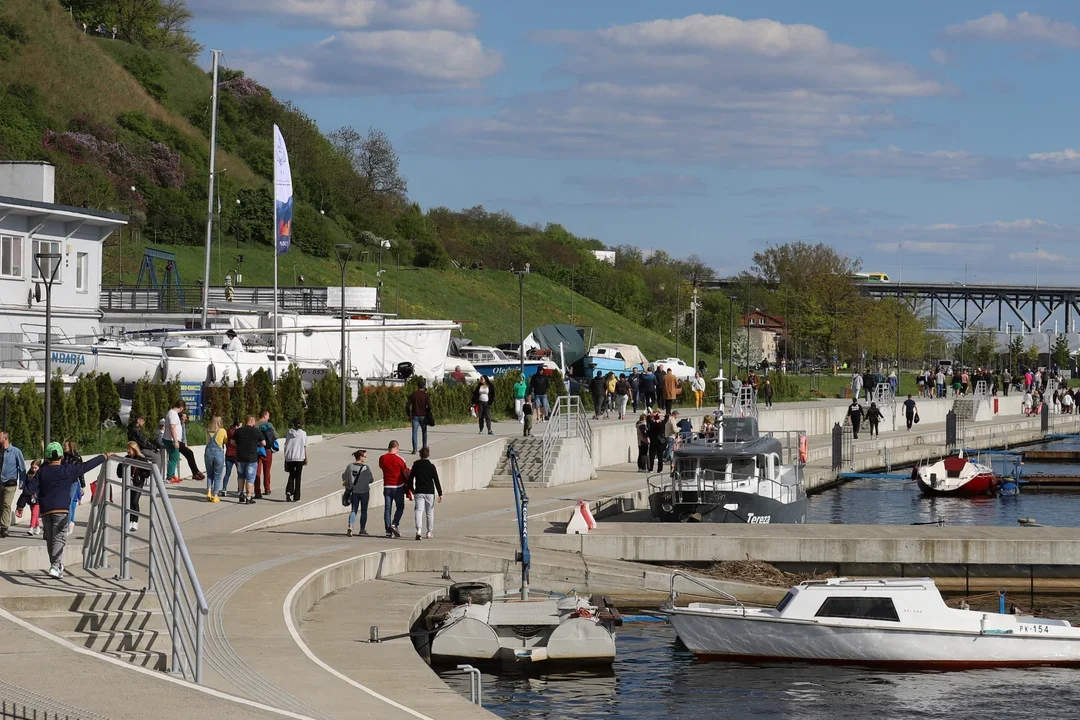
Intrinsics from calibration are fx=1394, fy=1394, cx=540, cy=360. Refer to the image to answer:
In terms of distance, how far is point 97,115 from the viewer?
361 ft

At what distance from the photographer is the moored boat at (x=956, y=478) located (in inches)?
1959

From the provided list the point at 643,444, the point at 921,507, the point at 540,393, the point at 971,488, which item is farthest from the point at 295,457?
the point at 971,488

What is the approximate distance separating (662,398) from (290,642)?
3355 centimetres

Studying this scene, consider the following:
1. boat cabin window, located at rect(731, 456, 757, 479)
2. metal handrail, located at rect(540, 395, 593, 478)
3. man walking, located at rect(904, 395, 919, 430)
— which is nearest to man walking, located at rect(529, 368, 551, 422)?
metal handrail, located at rect(540, 395, 593, 478)

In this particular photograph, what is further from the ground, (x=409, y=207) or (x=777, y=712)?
(x=409, y=207)

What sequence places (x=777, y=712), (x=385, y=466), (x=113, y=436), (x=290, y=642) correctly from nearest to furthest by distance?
(x=290, y=642) → (x=777, y=712) → (x=385, y=466) → (x=113, y=436)

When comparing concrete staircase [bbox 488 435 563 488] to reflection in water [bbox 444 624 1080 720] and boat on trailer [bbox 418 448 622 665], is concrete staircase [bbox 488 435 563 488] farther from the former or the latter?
boat on trailer [bbox 418 448 622 665]

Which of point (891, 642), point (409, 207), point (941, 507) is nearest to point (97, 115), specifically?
point (409, 207)

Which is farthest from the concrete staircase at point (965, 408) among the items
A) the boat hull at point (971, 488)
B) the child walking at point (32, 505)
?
the child walking at point (32, 505)

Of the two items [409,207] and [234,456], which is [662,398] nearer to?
[234,456]

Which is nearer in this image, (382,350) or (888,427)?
(382,350)

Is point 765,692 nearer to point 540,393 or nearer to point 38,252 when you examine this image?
point 540,393

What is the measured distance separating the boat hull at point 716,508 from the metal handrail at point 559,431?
2.96 meters

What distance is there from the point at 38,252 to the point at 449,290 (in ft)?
187
